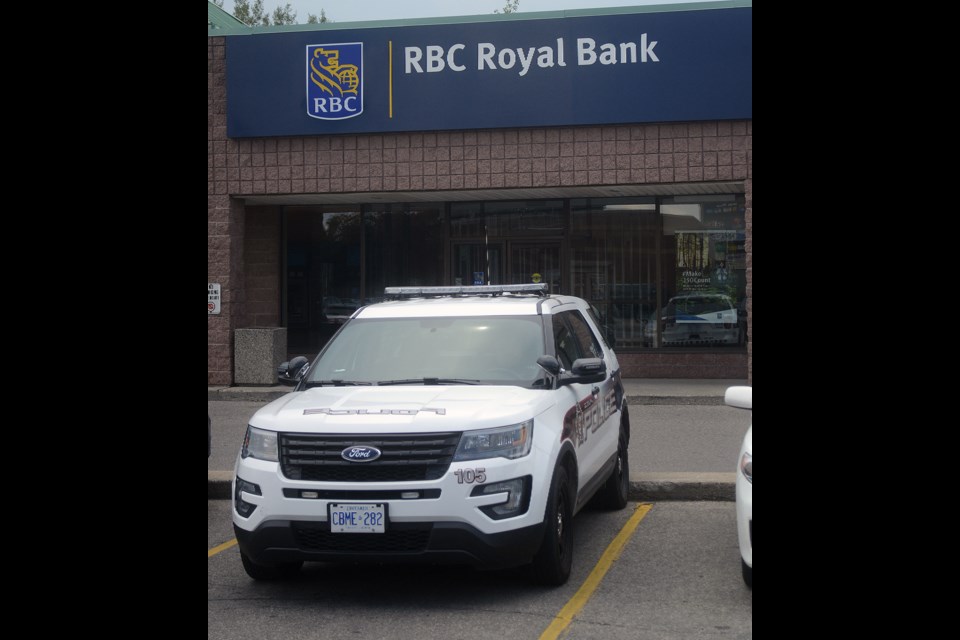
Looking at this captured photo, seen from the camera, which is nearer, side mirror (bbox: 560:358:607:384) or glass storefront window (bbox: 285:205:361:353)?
side mirror (bbox: 560:358:607:384)

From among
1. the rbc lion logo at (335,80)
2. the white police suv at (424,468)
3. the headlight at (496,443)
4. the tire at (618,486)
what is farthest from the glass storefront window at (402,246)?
the headlight at (496,443)

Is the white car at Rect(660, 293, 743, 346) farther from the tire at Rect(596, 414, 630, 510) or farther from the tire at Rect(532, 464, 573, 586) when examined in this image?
the tire at Rect(532, 464, 573, 586)

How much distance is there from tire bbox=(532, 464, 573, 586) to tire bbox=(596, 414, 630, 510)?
1.81 m

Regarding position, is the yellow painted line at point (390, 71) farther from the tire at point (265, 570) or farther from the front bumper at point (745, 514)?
the front bumper at point (745, 514)

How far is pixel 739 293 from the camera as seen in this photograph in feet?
56.3

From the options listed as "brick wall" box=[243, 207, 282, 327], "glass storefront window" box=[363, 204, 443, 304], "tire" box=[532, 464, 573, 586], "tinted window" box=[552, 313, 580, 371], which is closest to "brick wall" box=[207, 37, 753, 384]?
"brick wall" box=[243, 207, 282, 327]

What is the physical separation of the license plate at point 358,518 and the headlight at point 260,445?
0.53 m

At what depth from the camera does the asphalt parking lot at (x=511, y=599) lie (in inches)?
223

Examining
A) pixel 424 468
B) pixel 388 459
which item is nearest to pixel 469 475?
pixel 424 468

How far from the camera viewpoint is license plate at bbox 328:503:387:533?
5.83 meters

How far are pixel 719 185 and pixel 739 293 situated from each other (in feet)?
5.91

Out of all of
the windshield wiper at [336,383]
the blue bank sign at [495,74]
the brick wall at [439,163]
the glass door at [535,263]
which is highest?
the blue bank sign at [495,74]

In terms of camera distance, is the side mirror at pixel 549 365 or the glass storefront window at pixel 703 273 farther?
the glass storefront window at pixel 703 273
